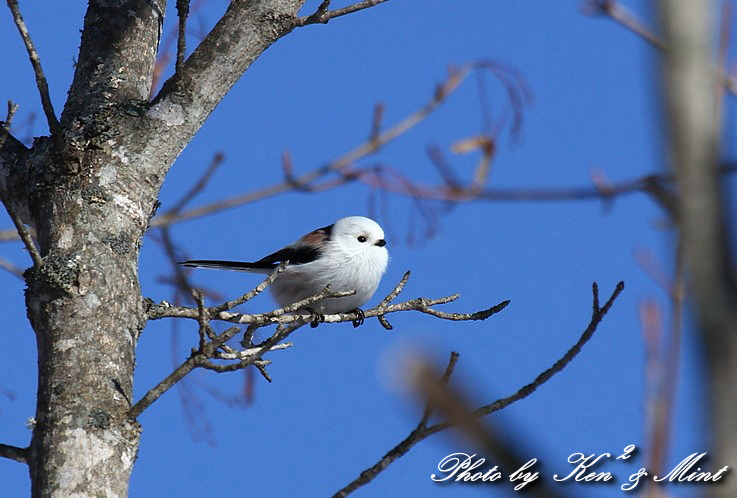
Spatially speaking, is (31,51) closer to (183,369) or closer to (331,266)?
(183,369)

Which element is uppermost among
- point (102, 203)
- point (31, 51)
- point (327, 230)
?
point (327, 230)

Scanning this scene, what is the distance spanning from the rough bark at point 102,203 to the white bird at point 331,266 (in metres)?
2.21

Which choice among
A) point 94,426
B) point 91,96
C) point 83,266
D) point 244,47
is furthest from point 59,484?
point 244,47

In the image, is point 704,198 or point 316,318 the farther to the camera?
point 316,318

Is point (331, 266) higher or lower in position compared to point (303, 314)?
higher

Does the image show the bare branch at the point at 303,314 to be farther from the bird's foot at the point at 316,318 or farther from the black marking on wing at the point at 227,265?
the black marking on wing at the point at 227,265

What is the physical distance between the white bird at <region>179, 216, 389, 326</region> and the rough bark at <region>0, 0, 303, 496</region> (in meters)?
2.21

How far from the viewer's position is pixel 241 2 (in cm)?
277

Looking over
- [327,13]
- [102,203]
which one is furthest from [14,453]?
[327,13]

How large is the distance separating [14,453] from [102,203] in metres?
0.70

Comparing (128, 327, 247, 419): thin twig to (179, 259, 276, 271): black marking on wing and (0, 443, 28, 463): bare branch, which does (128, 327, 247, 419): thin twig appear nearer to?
(0, 443, 28, 463): bare branch

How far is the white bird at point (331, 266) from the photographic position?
4965mm

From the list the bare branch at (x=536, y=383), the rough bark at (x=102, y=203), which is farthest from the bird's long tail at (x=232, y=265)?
the bare branch at (x=536, y=383)

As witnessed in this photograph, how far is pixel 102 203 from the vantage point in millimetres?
2361
